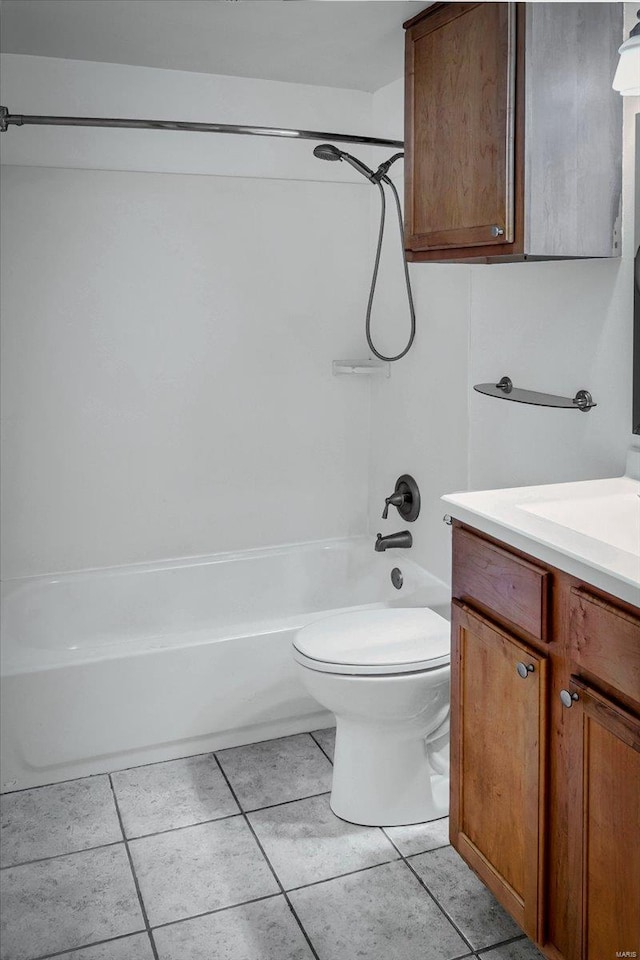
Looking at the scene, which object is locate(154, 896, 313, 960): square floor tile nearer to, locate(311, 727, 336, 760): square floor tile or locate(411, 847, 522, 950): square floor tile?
locate(411, 847, 522, 950): square floor tile

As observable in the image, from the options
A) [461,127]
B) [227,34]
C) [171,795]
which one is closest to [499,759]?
[171,795]

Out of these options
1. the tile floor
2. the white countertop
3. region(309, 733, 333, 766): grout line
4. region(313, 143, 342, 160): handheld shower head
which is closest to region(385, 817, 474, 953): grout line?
the tile floor

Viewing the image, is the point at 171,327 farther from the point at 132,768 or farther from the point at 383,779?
the point at 383,779

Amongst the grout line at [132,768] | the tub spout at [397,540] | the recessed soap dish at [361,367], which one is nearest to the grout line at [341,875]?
the grout line at [132,768]

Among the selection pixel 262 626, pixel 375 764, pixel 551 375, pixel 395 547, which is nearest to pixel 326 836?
pixel 375 764

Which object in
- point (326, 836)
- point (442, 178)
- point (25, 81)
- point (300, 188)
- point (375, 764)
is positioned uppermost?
point (25, 81)

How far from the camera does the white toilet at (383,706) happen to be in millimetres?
2133

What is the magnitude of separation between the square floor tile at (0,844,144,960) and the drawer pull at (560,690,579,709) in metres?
1.12

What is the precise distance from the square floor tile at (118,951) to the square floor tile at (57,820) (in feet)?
1.25

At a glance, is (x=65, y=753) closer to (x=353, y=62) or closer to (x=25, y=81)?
(x=25, y=81)

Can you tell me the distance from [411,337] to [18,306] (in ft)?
4.35

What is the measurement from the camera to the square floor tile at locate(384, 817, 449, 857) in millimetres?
2156

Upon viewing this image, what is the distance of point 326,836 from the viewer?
2.21 m

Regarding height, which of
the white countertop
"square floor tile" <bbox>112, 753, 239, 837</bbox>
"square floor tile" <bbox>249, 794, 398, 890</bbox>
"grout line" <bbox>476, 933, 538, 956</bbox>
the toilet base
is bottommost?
"grout line" <bbox>476, 933, 538, 956</bbox>
